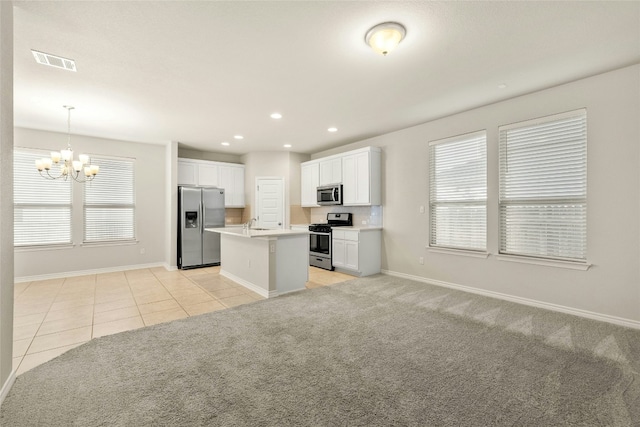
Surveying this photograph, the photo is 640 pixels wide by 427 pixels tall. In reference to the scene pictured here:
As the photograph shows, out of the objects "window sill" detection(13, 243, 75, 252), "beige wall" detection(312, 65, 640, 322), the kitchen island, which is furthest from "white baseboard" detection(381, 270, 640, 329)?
"window sill" detection(13, 243, 75, 252)

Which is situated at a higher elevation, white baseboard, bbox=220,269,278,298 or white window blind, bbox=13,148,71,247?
white window blind, bbox=13,148,71,247

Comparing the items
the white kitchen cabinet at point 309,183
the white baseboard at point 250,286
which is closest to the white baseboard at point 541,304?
the white baseboard at point 250,286

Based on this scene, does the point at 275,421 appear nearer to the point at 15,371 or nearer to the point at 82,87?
the point at 15,371

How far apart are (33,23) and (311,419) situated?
11.8 ft

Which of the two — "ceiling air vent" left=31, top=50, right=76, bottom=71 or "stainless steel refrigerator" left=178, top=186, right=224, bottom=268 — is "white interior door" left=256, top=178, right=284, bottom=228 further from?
"ceiling air vent" left=31, top=50, right=76, bottom=71

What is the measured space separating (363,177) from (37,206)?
19.8ft

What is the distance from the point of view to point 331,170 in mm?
6391

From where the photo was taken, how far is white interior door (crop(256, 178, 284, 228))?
7.09m

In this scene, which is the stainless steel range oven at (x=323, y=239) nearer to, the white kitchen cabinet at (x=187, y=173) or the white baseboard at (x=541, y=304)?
the white baseboard at (x=541, y=304)

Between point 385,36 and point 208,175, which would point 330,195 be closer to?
point 208,175

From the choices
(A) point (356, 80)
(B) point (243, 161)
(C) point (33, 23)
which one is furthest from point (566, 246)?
(B) point (243, 161)

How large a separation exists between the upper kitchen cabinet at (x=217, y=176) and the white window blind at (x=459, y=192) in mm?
4644

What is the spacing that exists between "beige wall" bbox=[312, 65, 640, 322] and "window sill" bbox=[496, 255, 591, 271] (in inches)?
2.2

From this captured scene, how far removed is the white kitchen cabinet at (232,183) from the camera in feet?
23.2
